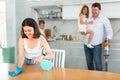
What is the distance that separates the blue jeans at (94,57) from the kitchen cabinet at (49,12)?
122cm

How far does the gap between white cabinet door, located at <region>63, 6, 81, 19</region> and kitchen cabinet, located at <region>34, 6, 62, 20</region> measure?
240 millimetres

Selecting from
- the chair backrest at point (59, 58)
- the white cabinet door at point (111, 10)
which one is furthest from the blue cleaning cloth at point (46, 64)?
the white cabinet door at point (111, 10)

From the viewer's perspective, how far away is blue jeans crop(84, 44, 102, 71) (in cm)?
382

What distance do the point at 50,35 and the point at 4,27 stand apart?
117 centimetres

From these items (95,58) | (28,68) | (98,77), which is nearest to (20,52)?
(28,68)

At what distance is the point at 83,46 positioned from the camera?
4215mm

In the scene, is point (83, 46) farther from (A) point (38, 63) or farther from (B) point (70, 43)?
(A) point (38, 63)

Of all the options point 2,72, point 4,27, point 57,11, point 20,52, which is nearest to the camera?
point 2,72

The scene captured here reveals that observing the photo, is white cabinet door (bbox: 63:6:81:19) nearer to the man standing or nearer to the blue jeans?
the man standing

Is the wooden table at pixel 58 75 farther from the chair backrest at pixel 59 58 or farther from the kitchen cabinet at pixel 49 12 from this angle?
the kitchen cabinet at pixel 49 12

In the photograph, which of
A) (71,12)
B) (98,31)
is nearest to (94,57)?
(98,31)

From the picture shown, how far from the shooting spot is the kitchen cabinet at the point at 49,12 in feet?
15.8

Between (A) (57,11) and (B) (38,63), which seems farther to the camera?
(A) (57,11)

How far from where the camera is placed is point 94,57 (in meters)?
3.86
